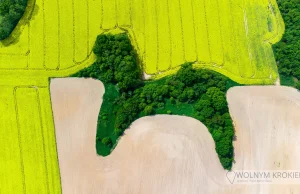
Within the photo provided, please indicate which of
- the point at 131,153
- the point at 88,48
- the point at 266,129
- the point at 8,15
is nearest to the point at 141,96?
the point at 131,153

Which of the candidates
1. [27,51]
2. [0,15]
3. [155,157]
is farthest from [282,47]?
[0,15]

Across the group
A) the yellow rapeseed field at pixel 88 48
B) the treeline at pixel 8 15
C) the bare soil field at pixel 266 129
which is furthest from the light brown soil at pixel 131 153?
the treeline at pixel 8 15

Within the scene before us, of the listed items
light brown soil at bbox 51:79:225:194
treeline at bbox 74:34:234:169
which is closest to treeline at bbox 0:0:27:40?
light brown soil at bbox 51:79:225:194

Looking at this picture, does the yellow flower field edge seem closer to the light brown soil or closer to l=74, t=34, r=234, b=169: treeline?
the light brown soil

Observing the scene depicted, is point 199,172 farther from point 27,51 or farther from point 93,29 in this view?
point 27,51

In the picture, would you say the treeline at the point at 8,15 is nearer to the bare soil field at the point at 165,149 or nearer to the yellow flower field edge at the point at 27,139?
the yellow flower field edge at the point at 27,139
